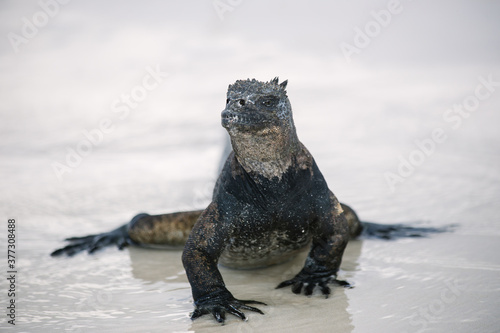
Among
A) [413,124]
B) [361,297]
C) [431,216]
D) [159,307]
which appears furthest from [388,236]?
[413,124]

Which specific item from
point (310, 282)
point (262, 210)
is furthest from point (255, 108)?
point (310, 282)

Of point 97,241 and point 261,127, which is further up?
point 261,127

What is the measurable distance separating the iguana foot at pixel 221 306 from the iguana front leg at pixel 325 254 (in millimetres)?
511

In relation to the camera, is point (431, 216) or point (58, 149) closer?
point (431, 216)

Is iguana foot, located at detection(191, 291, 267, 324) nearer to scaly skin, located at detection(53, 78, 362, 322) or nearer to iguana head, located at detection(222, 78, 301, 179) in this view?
scaly skin, located at detection(53, 78, 362, 322)

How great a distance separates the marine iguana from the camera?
4.17 m

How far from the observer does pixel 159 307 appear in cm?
444

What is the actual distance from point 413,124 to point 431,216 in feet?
18.6

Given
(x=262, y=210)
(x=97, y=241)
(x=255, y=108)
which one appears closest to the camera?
(x=255, y=108)

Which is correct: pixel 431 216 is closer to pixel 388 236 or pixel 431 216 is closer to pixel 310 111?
pixel 388 236

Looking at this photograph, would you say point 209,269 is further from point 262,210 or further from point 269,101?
point 269,101

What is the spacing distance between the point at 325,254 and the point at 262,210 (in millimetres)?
692

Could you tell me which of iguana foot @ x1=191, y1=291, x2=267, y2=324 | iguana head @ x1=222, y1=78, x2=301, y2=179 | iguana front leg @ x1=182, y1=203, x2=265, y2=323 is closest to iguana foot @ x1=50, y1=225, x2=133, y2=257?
iguana front leg @ x1=182, y1=203, x2=265, y2=323

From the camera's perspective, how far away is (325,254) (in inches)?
184
